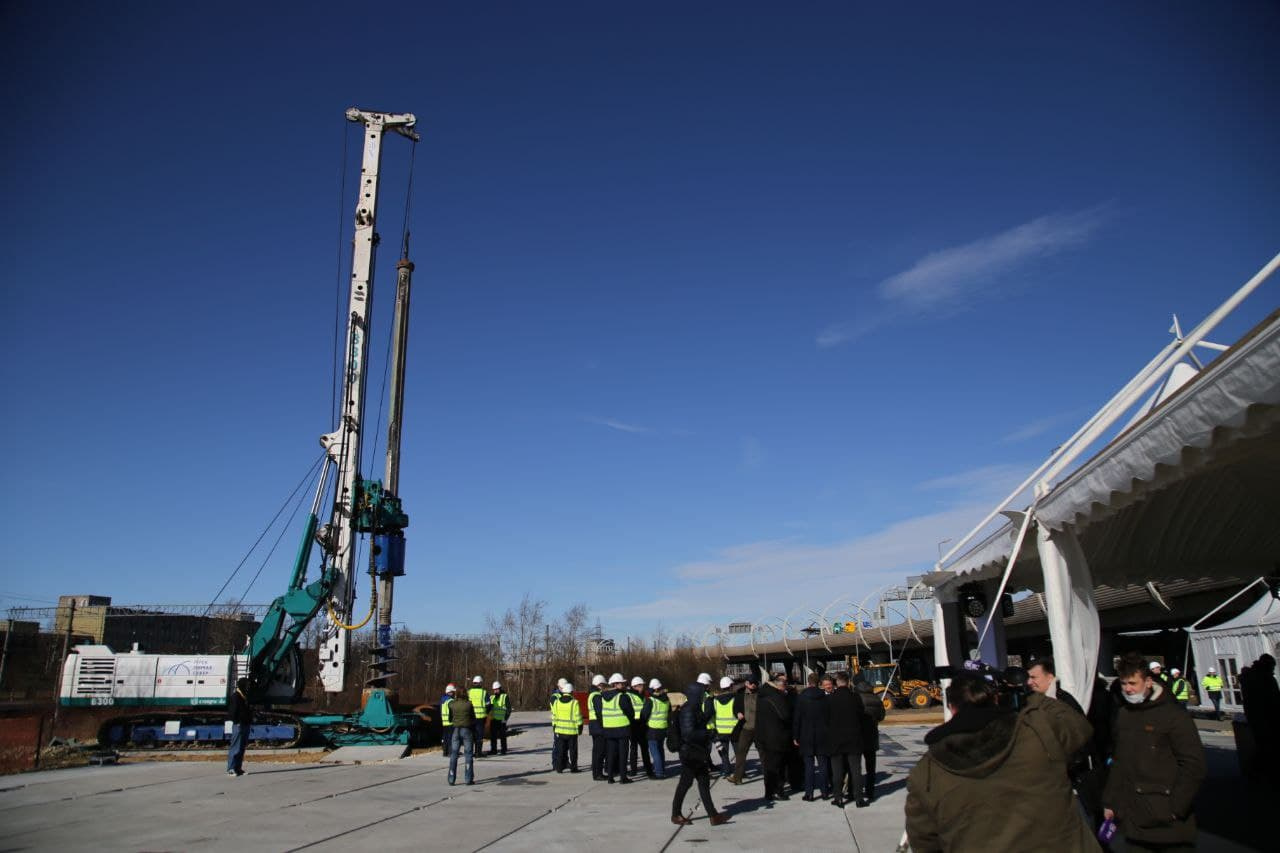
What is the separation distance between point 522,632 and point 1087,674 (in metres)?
61.5

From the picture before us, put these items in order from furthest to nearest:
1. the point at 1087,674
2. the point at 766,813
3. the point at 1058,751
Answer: the point at 766,813 < the point at 1087,674 < the point at 1058,751

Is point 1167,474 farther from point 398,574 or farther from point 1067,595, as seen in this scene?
point 398,574

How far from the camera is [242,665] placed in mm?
20719

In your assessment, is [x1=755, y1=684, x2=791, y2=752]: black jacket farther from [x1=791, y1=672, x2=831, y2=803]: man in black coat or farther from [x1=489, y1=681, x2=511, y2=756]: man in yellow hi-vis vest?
[x1=489, y1=681, x2=511, y2=756]: man in yellow hi-vis vest

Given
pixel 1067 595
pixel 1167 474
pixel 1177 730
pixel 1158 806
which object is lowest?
pixel 1158 806

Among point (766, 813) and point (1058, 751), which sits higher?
point (1058, 751)

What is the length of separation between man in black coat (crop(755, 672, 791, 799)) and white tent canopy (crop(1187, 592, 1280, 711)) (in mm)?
14318

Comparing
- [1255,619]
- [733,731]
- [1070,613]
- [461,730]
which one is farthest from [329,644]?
[1255,619]

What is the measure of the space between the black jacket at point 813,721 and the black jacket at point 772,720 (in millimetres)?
551

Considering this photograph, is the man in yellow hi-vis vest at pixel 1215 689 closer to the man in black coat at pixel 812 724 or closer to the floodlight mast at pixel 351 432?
the man in black coat at pixel 812 724

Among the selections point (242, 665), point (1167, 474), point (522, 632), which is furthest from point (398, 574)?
point (522, 632)

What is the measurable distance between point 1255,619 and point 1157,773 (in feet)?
66.6

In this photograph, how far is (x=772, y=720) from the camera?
11.7m

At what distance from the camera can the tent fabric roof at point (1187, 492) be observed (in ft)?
16.8
